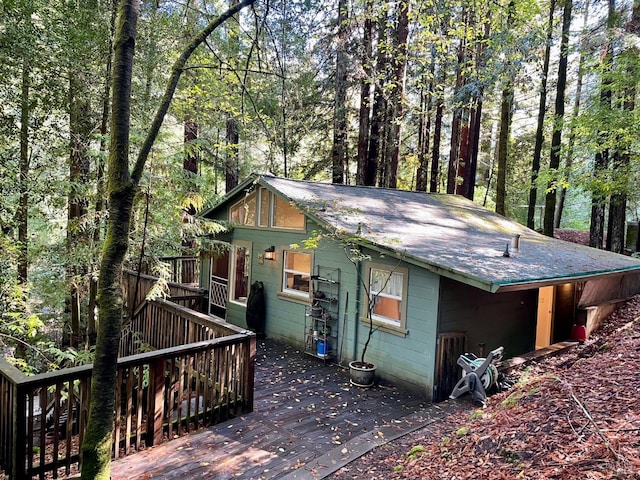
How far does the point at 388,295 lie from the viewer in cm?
707

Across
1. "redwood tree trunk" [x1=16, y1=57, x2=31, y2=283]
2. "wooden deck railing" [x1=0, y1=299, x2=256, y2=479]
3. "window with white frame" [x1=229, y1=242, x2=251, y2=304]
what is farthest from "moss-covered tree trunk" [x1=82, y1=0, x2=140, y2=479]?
"window with white frame" [x1=229, y1=242, x2=251, y2=304]

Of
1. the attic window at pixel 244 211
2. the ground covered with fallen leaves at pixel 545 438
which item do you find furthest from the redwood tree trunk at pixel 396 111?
the ground covered with fallen leaves at pixel 545 438

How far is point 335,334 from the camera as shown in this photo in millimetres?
7930

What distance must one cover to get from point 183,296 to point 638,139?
37.1ft

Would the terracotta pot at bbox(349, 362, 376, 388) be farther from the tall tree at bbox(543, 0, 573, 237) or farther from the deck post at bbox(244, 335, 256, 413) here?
the tall tree at bbox(543, 0, 573, 237)

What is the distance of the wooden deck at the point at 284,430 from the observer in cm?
395

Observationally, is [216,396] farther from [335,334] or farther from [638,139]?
[638,139]

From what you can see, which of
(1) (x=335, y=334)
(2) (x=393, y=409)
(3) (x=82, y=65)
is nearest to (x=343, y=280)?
(1) (x=335, y=334)

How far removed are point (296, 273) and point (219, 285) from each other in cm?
309

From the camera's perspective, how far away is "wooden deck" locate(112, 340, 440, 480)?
3.95m

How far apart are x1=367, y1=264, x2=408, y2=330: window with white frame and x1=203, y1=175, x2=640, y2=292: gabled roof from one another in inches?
23.8

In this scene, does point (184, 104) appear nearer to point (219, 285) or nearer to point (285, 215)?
point (285, 215)

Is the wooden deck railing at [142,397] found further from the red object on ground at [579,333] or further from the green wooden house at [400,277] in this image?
the red object on ground at [579,333]

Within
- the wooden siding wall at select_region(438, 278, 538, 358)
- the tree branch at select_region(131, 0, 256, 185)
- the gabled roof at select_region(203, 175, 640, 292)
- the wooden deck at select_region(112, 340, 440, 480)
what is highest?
the tree branch at select_region(131, 0, 256, 185)
